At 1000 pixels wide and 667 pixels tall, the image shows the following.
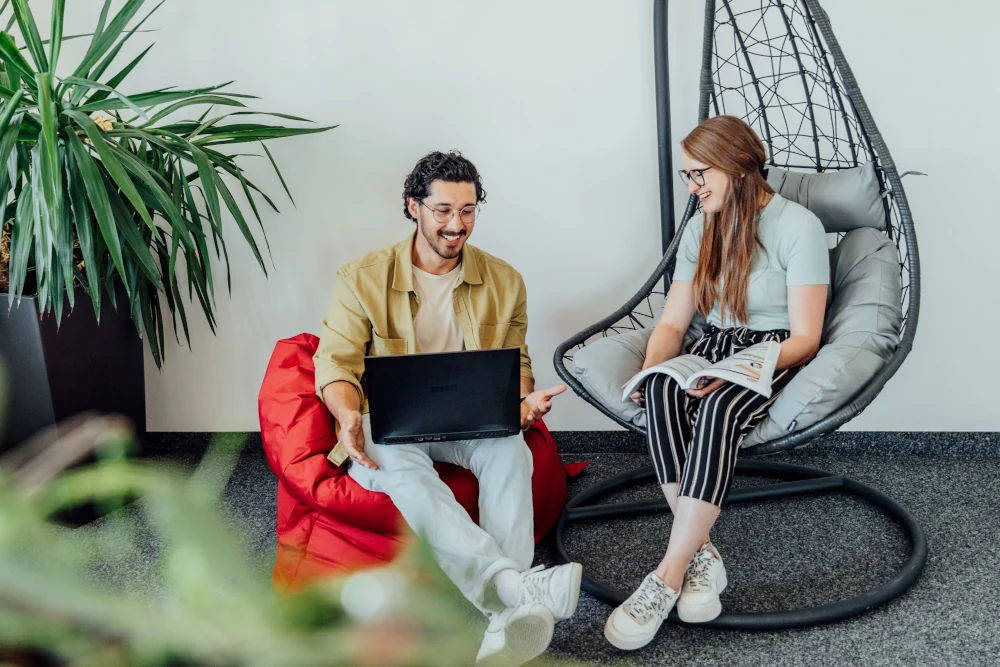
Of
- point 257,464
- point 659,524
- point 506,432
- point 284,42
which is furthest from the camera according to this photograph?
point 257,464

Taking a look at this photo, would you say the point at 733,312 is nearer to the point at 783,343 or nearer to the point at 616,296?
the point at 783,343

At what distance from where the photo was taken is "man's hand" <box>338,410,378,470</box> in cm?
198

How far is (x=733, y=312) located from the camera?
86.0 inches

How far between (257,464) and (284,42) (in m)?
1.35

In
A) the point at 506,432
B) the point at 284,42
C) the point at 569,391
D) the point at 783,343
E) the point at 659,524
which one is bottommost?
the point at 659,524

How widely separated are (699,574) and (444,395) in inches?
26.4

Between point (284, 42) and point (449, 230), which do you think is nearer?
point (449, 230)

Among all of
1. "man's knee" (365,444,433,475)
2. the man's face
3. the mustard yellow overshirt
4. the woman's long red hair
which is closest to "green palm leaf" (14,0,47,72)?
the mustard yellow overshirt

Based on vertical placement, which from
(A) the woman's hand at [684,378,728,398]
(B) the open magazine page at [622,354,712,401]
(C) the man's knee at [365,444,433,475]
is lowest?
(C) the man's knee at [365,444,433,475]

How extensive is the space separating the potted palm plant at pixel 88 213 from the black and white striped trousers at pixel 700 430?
120cm

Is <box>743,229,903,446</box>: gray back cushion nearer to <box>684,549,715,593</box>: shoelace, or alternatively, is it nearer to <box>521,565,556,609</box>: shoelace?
<box>684,549,715,593</box>: shoelace

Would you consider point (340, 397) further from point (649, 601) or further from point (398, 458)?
point (649, 601)

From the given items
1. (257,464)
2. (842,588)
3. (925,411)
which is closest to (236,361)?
(257,464)

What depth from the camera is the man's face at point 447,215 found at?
2.17 m
